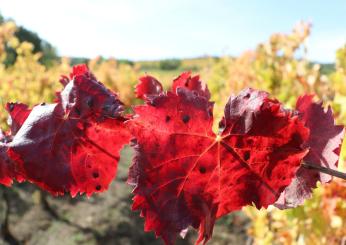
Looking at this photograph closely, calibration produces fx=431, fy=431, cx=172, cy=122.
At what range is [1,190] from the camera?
594cm

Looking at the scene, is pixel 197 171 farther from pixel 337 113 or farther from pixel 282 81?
pixel 282 81

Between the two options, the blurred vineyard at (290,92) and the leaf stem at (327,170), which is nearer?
the leaf stem at (327,170)

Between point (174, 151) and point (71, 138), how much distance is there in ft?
0.58

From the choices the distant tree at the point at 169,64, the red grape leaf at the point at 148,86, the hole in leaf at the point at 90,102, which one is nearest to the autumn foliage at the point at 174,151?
the hole in leaf at the point at 90,102

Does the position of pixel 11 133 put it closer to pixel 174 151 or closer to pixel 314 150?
pixel 174 151

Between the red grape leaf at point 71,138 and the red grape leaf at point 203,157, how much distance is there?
0.35ft

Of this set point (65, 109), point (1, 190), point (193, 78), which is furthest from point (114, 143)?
point (1, 190)

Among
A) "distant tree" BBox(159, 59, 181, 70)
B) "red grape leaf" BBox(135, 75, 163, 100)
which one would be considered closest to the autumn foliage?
"red grape leaf" BBox(135, 75, 163, 100)

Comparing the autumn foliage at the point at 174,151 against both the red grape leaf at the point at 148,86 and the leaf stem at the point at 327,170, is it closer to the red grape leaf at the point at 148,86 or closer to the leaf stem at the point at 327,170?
the leaf stem at the point at 327,170

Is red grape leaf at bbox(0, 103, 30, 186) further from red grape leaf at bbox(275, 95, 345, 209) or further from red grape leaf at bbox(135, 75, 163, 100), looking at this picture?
red grape leaf at bbox(275, 95, 345, 209)

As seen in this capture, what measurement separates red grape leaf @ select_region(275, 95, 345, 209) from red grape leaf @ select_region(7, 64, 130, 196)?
28 centimetres

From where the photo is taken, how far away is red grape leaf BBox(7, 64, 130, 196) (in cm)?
64

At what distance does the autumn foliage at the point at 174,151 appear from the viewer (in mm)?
565

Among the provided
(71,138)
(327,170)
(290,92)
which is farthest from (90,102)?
(290,92)
